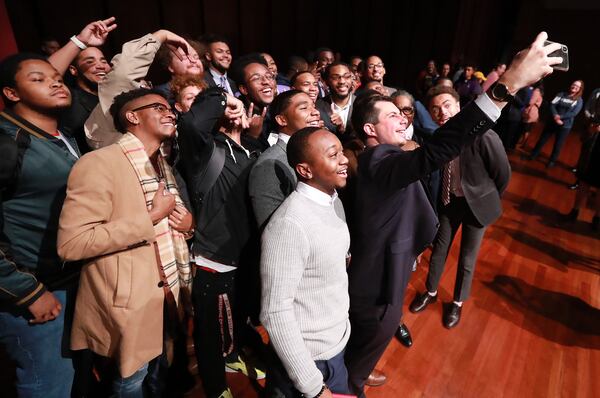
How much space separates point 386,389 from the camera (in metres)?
2.06

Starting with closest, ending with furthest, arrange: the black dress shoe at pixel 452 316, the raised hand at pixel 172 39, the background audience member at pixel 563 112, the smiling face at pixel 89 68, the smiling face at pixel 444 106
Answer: the raised hand at pixel 172 39
the smiling face at pixel 89 68
the smiling face at pixel 444 106
the black dress shoe at pixel 452 316
the background audience member at pixel 563 112

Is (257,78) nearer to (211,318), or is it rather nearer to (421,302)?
(211,318)

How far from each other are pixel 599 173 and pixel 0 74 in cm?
450

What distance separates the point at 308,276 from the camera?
122 cm

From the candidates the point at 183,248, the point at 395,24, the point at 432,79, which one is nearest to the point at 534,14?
the point at 395,24

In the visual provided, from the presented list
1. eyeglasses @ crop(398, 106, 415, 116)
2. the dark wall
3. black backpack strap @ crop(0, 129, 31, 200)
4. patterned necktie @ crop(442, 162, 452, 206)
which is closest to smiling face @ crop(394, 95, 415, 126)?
eyeglasses @ crop(398, 106, 415, 116)

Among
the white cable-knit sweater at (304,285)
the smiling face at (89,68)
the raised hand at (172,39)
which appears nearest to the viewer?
the white cable-knit sweater at (304,285)

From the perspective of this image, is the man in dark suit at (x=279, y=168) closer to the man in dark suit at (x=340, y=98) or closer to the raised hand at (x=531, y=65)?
the raised hand at (x=531, y=65)

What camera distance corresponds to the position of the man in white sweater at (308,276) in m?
1.12

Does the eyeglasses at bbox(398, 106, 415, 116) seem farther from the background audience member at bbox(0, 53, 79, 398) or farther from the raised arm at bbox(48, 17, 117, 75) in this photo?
the background audience member at bbox(0, 53, 79, 398)

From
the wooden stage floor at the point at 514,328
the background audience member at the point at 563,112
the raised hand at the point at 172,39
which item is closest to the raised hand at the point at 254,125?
the raised hand at the point at 172,39

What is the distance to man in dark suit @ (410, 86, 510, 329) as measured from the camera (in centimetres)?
220

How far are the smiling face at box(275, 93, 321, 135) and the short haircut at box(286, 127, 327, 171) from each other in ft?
1.47

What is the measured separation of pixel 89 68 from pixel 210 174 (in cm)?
127
